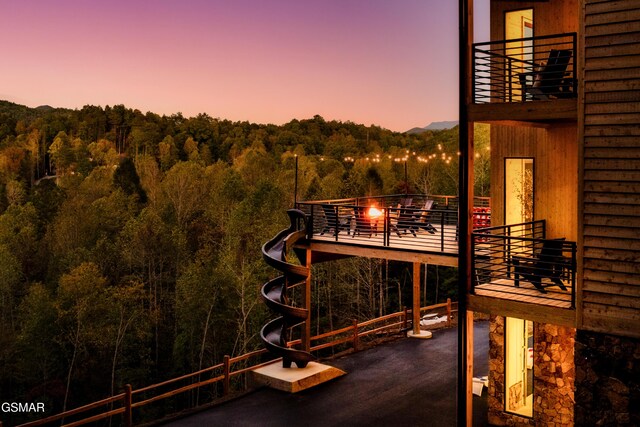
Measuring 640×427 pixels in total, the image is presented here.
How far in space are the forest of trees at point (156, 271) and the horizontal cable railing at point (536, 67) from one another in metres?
11.6

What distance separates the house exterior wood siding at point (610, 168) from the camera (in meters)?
8.20

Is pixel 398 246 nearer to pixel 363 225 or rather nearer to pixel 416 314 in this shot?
pixel 363 225

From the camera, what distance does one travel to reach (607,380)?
851cm

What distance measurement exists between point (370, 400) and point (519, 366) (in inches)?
120

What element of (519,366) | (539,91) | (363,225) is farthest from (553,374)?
(363,225)

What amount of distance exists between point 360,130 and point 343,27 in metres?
31.4

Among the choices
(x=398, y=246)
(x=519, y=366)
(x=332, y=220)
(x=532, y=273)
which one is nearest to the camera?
(x=532, y=273)

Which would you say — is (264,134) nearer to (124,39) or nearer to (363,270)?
(124,39)

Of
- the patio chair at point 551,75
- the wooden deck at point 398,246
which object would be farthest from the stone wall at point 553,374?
the patio chair at point 551,75

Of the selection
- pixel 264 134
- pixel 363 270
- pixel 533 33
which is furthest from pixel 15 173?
pixel 533 33

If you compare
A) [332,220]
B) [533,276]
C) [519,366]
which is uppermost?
[332,220]

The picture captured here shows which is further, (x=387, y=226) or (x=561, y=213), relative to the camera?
(x=387, y=226)

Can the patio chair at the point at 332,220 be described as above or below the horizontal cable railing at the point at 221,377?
above

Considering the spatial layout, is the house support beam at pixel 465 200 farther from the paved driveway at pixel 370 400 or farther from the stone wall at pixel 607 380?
the paved driveway at pixel 370 400
